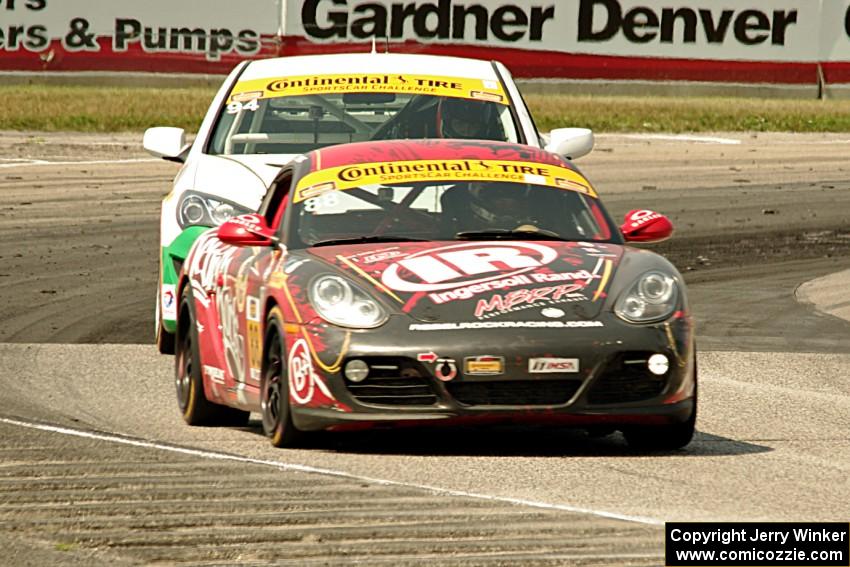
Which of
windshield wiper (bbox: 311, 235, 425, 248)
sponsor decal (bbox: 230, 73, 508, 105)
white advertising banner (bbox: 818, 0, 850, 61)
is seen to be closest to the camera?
windshield wiper (bbox: 311, 235, 425, 248)

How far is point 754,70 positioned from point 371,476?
98.6ft

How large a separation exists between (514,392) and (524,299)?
0.36 m

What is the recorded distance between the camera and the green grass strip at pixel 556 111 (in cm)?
2850

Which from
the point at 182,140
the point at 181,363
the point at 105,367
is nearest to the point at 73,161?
the point at 182,140

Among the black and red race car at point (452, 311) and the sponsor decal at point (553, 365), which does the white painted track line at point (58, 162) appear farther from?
the sponsor decal at point (553, 365)

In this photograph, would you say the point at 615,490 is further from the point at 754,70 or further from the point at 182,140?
the point at 754,70

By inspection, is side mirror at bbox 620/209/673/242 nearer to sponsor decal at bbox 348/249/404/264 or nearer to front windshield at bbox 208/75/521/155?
sponsor decal at bbox 348/249/404/264

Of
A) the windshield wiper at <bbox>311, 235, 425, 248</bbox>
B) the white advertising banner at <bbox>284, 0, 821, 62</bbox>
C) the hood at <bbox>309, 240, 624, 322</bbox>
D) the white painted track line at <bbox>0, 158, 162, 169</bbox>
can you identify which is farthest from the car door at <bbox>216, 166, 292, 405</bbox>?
the white advertising banner at <bbox>284, 0, 821, 62</bbox>

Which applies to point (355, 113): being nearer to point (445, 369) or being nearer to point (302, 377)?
point (302, 377)

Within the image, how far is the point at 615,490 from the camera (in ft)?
23.3

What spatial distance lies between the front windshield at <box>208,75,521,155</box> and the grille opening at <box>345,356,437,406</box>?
4.71 m

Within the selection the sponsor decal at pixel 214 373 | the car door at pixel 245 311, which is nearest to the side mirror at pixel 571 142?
the car door at pixel 245 311

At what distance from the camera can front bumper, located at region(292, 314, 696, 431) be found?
7789 millimetres

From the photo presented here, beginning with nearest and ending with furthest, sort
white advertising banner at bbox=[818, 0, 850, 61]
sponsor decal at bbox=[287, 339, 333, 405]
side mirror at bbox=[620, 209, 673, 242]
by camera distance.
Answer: sponsor decal at bbox=[287, 339, 333, 405], side mirror at bbox=[620, 209, 673, 242], white advertising banner at bbox=[818, 0, 850, 61]
